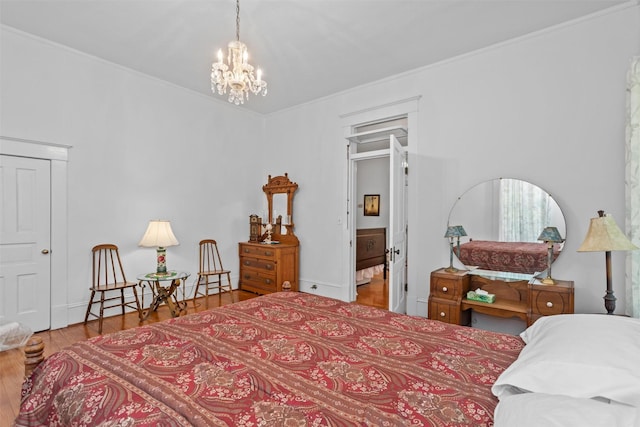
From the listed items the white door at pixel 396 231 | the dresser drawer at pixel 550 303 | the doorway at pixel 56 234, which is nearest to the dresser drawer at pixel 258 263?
the white door at pixel 396 231

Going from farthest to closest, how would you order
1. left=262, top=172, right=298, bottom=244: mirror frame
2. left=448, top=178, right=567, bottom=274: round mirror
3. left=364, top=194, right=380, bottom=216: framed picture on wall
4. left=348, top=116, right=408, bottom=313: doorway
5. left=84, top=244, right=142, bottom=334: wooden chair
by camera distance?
1. left=364, top=194, right=380, bottom=216: framed picture on wall
2. left=262, top=172, right=298, bottom=244: mirror frame
3. left=84, top=244, right=142, bottom=334: wooden chair
4. left=348, top=116, right=408, bottom=313: doorway
5. left=448, top=178, right=567, bottom=274: round mirror

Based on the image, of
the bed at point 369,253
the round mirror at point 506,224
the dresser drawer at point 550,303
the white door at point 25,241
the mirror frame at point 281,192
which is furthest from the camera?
the bed at point 369,253

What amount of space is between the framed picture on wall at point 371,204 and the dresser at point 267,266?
2682 mm

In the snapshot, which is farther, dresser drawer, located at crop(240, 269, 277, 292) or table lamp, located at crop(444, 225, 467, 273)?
dresser drawer, located at crop(240, 269, 277, 292)

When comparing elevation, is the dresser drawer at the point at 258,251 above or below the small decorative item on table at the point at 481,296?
above

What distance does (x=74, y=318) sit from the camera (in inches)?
146

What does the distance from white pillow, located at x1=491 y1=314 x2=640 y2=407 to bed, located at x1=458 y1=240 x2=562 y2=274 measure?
2.01 meters

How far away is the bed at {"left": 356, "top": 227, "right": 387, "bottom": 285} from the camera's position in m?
5.77

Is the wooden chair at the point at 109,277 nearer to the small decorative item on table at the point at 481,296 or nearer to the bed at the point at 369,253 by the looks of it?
the bed at the point at 369,253

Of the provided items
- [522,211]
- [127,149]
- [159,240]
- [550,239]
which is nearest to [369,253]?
[522,211]

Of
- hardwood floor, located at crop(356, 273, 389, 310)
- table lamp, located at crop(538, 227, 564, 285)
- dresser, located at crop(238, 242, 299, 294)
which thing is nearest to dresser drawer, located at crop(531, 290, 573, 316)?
table lamp, located at crop(538, 227, 564, 285)

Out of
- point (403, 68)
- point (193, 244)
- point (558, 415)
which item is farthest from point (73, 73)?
point (558, 415)

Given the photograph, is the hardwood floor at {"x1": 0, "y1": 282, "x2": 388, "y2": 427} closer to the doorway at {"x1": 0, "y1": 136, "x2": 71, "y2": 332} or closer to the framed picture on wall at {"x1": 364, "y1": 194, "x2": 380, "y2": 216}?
the doorway at {"x1": 0, "y1": 136, "x2": 71, "y2": 332}

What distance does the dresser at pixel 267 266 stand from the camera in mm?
4910
